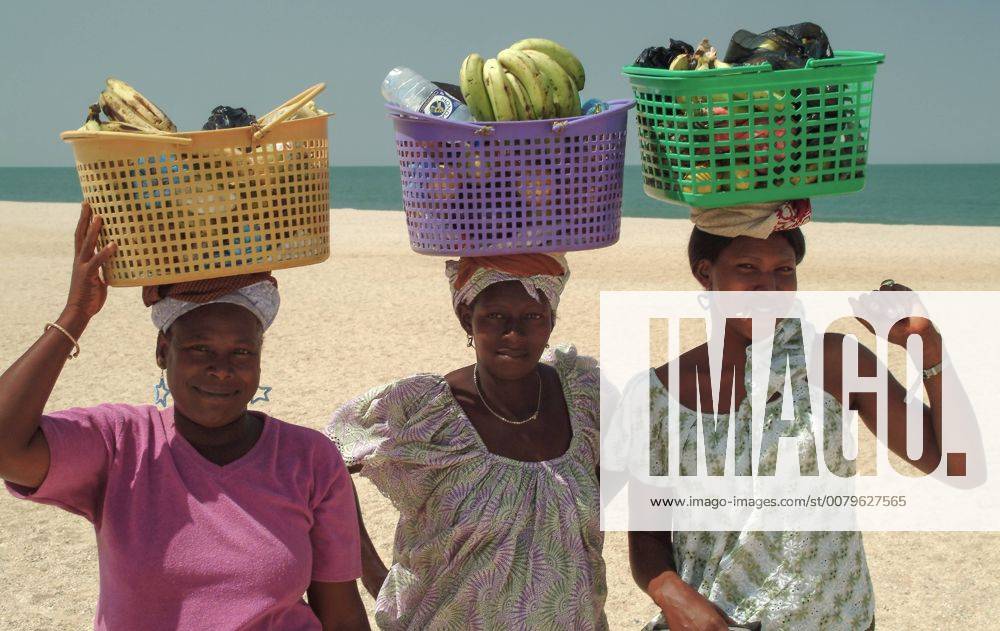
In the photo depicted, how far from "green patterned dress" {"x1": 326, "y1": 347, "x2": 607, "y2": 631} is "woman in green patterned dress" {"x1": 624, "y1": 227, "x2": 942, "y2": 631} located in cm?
22

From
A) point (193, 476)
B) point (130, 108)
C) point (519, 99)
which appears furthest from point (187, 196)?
point (519, 99)

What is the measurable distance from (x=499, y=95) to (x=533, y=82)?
10cm

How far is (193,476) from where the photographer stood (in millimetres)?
2666

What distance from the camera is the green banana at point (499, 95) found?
2.94 meters

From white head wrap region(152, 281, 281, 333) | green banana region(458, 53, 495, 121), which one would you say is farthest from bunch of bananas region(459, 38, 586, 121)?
white head wrap region(152, 281, 281, 333)

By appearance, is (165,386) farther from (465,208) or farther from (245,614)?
(465,208)

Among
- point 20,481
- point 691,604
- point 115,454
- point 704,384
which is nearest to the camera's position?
point 20,481

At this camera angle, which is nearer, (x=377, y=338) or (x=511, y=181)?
(x=511, y=181)

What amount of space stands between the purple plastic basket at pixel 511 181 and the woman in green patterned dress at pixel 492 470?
0.15 meters

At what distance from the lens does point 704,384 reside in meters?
A: 3.17

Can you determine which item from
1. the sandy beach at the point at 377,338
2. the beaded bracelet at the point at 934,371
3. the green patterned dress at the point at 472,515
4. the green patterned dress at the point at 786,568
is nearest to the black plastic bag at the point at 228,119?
the green patterned dress at the point at 472,515

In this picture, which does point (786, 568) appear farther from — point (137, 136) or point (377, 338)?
point (377, 338)

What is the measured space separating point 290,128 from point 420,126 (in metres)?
0.45

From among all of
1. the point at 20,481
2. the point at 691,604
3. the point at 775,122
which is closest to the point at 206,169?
the point at 20,481
